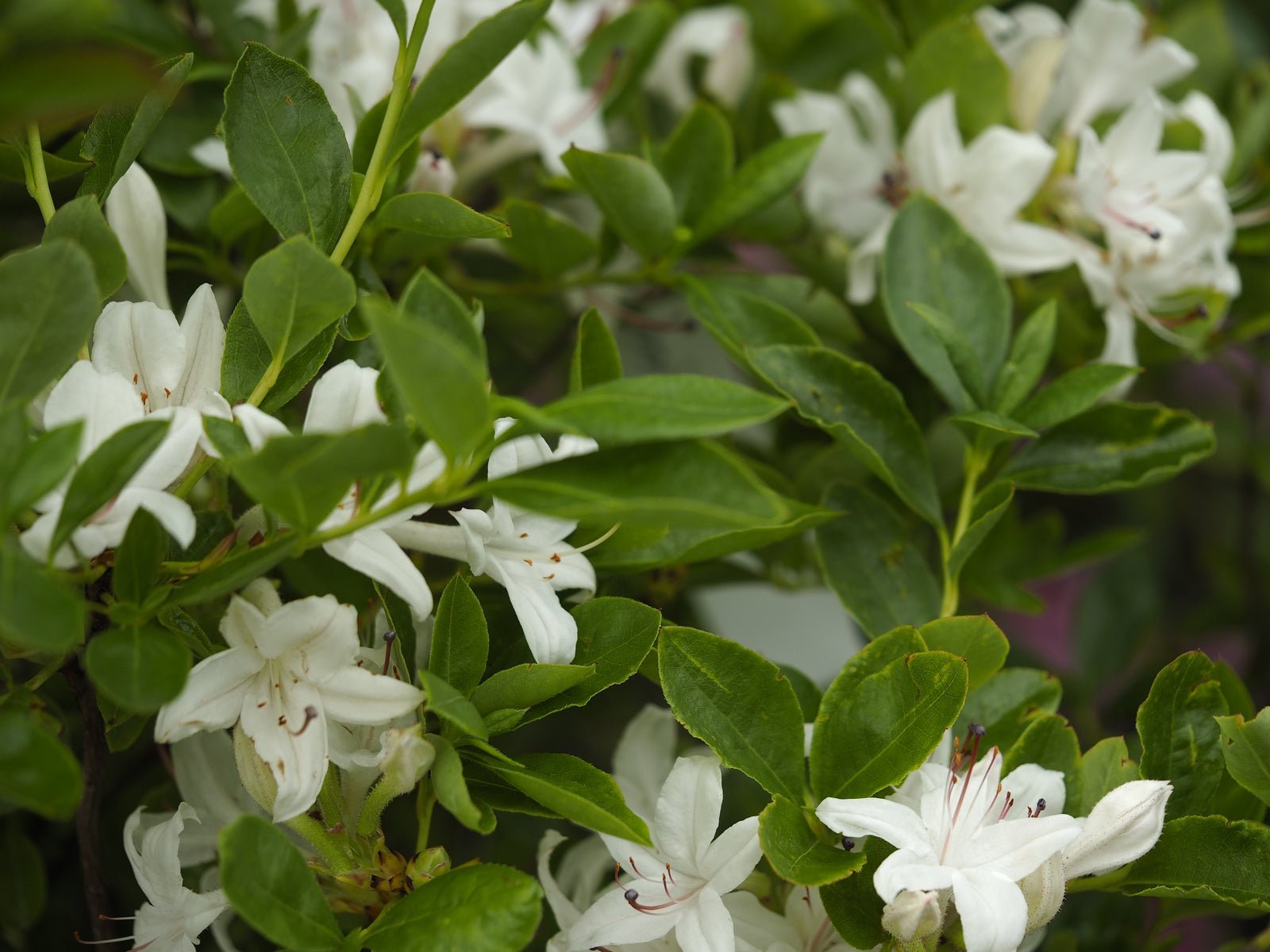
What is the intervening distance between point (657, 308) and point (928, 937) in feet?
2.05

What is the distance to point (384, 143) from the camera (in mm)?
541

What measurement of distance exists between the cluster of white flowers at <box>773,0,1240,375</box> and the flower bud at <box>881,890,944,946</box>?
44 centimetres

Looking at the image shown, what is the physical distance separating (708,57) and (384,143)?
0.58 meters

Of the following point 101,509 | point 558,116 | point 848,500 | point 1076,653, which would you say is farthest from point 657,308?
point 101,509

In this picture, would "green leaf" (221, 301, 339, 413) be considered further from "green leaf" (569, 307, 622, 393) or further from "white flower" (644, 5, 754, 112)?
"white flower" (644, 5, 754, 112)

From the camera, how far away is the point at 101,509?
17.5 inches

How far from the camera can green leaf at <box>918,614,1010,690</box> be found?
57 cm

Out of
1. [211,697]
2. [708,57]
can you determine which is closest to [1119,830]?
[211,697]

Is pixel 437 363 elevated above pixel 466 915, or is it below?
above

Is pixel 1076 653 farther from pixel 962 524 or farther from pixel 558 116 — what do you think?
pixel 558 116

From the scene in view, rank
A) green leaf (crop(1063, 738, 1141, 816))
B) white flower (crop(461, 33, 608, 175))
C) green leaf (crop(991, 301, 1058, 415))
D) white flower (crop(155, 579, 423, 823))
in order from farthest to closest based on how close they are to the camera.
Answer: white flower (crop(461, 33, 608, 175)) < green leaf (crop(991, 301, 1058, 415)) < green leaf (crop(1063, 738, 1141, 816)) < white flower (crop(155, 579, 423, 823))

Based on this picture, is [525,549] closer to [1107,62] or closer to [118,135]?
[118,135]

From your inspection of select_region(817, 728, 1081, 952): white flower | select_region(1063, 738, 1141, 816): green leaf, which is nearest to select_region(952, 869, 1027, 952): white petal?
select_region(817, 728, 1081, 952): white flower

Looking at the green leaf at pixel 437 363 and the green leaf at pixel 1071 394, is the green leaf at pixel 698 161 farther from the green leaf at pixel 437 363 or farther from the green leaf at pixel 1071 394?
the green leaf at pixel 437 363
